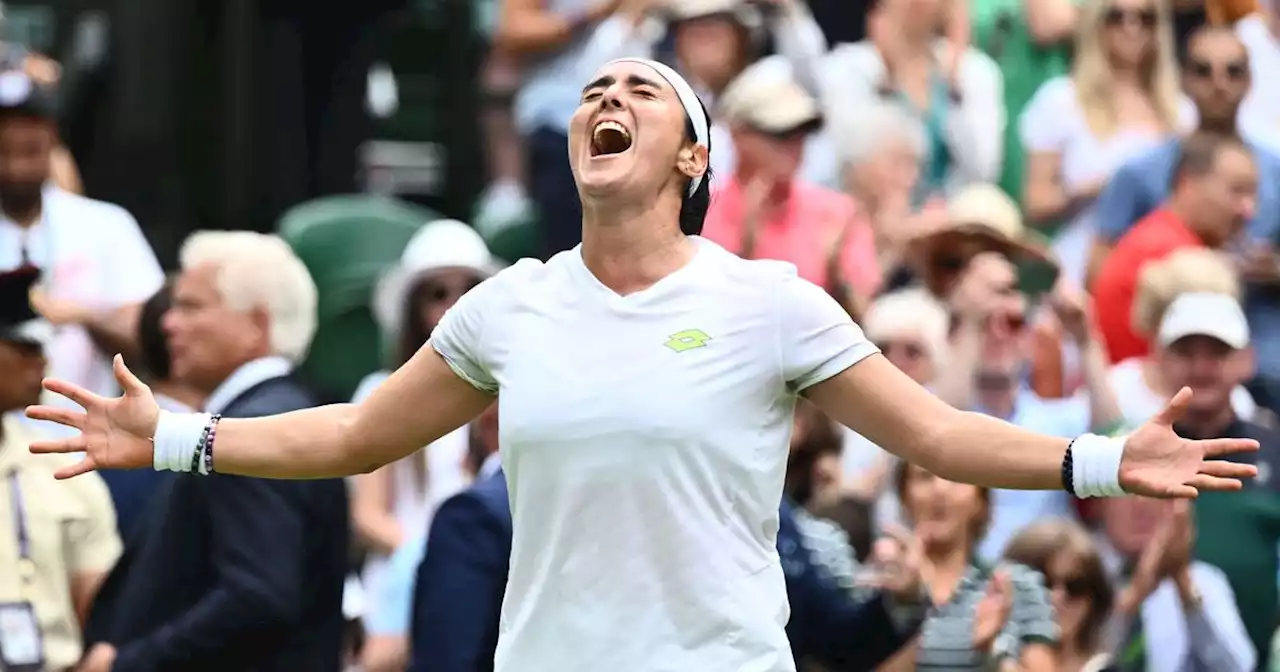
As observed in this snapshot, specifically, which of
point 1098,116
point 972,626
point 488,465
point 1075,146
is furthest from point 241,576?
point 1098,116

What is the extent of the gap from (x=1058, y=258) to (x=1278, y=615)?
222cm

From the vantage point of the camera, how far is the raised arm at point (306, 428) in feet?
16.6

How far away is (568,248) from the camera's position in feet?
31.4

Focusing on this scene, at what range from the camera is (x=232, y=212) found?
33.6 ft

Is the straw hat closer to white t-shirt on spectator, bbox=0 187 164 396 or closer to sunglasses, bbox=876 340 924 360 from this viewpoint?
sunglasses, bbox=876 340 924 360

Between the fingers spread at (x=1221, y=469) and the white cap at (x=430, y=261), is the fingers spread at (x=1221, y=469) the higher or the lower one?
the higher one

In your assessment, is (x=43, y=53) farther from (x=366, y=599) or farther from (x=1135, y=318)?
(x=1135, y=318)

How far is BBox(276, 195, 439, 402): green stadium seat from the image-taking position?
30.9 ft

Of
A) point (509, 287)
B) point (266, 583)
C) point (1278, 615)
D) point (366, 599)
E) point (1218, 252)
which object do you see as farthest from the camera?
point (1218, 252)

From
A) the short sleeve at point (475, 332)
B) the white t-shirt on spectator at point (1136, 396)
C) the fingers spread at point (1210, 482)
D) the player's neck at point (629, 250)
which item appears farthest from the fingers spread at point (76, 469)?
the white t-shirt on spectator at point (1136, 396)

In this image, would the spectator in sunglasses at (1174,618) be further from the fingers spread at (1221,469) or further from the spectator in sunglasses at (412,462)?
the fingers spread at (1221,469)

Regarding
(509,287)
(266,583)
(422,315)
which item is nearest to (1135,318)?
(422,315)

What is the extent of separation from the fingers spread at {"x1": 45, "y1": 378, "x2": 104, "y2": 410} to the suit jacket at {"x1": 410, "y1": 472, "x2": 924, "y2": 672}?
1.33 metres

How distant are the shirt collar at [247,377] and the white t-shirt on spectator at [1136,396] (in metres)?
2.49
